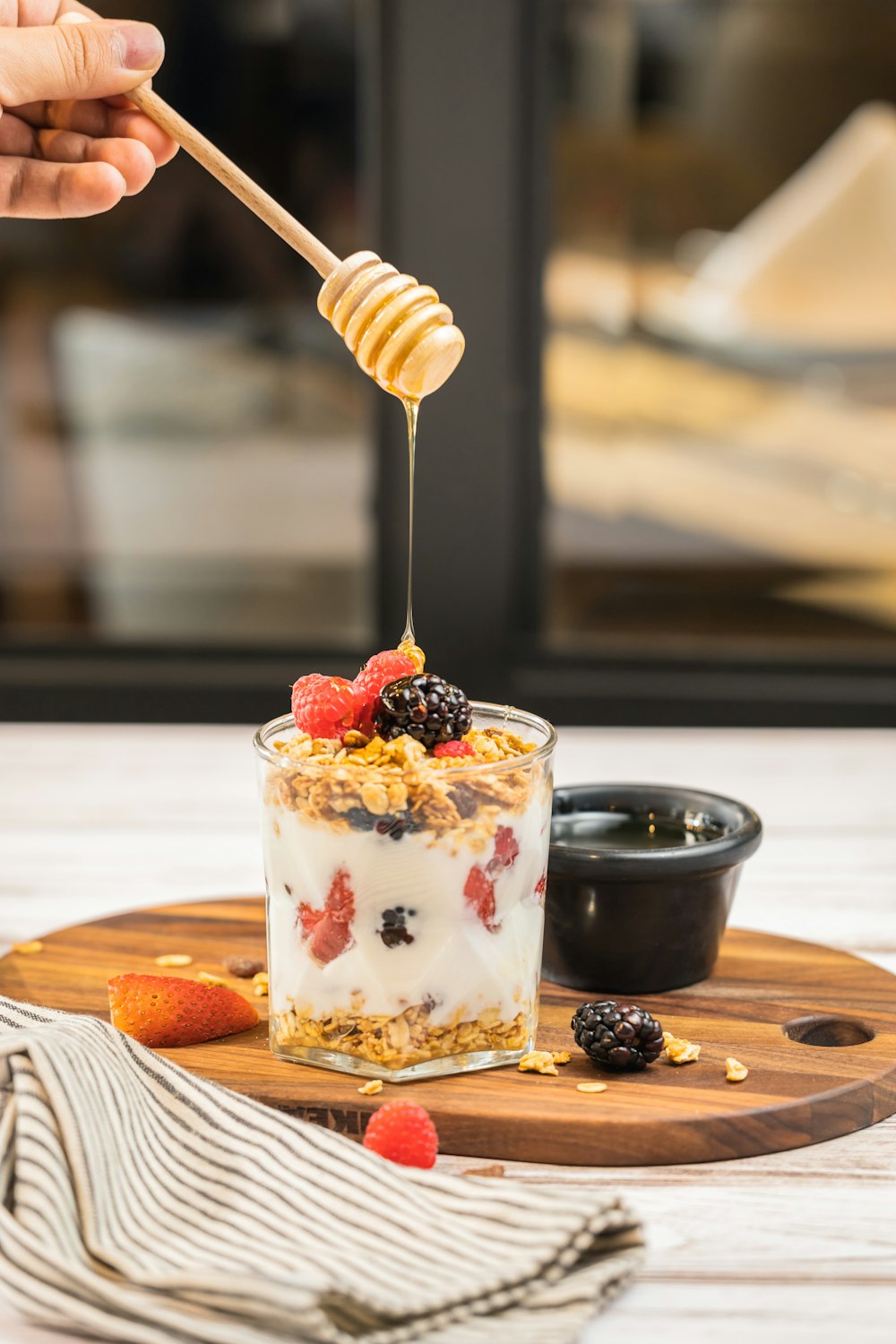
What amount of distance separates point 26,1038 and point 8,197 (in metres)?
0.84

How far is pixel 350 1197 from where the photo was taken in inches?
38.1

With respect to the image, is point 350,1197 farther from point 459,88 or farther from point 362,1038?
point 459,88

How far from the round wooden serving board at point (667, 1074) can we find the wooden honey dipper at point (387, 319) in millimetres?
474

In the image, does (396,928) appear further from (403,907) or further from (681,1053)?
(681,1053)

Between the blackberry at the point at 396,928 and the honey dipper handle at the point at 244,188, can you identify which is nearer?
the blackberry at the point at 396,928

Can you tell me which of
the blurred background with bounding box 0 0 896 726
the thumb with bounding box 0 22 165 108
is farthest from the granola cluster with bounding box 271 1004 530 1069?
the blurred background with bounding box 0 0 896 726

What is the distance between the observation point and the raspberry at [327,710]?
1.17 meters

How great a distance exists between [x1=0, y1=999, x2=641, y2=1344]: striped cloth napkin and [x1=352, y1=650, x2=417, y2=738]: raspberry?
10.5 inches

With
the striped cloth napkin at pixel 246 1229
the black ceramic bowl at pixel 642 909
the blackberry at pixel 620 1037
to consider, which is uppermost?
the black ceramic bowl at pixel 642 909

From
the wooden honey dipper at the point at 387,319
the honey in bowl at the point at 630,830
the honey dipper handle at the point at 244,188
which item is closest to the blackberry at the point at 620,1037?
the honey in bowl at the point at 630,830

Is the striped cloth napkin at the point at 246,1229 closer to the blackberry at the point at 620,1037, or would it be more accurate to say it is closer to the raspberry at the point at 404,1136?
the raspberry at the point at 404,1136

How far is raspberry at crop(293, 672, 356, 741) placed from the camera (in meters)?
1.17

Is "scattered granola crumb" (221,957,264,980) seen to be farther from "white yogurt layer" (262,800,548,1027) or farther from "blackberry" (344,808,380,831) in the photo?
"blackberry" (344,808,380,831)

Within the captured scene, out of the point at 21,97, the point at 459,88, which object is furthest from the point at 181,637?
the point at 21,97
